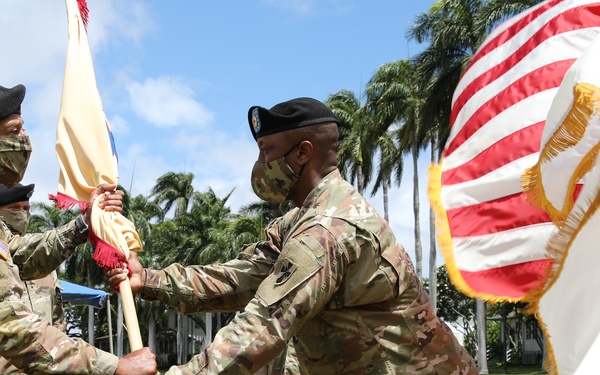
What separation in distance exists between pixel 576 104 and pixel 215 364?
7.17ft

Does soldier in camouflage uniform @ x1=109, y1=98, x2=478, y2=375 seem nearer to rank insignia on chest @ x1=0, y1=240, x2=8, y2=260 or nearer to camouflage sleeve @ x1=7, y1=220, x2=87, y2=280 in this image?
rank insignia on chest @ x1=0, y1=240, x2=8, y2=260

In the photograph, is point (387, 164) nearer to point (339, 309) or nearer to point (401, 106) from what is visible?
point (401, 106)

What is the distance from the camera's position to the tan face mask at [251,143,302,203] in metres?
3.46

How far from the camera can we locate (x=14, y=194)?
6609 mm

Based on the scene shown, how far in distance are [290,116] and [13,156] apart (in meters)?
1.61

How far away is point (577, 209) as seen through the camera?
403 cm

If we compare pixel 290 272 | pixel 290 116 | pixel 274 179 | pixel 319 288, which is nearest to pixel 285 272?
pixel 290 272

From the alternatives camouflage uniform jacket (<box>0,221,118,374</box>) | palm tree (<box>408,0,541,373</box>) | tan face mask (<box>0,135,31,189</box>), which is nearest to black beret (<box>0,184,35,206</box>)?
tan face mask (<box>0,135,31,189</box>)

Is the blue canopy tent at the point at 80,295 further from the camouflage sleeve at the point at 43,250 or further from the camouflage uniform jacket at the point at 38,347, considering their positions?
the camouflage uniform jacket at the point at 38,347

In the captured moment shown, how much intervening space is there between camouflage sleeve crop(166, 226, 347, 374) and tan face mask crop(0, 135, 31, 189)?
1901mm

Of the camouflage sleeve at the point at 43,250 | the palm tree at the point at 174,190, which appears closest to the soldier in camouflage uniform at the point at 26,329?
the camouflage sleeve at the point at 43,250

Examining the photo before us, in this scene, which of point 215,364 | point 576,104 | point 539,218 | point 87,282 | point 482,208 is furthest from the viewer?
point 87,282

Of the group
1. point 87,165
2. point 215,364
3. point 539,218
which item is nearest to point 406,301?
point 215,364

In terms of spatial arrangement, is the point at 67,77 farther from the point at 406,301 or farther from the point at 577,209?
the point at 577,209
